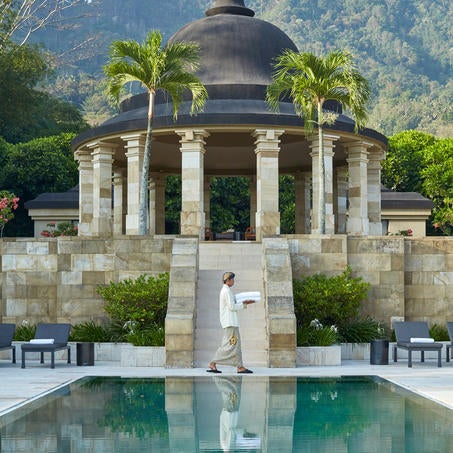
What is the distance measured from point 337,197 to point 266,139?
11.0 m

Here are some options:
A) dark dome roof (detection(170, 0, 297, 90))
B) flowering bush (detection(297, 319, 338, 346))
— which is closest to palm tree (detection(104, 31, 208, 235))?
dark dome roof (detection(170, 0, 297, 90))

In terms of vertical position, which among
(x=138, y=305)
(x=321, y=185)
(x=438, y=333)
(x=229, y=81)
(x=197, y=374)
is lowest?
(x=197, y=374)

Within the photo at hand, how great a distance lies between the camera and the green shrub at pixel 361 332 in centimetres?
→ 2411

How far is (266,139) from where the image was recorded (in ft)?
95.2

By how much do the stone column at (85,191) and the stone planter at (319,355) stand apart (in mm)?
A: 14256

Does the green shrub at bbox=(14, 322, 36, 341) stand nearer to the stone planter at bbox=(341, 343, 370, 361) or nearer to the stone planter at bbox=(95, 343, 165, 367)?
the stone planter at bbox=(95, 343, 165, 367)

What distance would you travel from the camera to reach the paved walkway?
16.1 meters

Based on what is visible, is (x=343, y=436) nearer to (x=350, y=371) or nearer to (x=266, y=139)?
(x=350, y=371)

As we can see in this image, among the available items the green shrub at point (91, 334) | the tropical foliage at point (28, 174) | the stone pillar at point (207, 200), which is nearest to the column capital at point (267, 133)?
the green shrub at point (91, 334)

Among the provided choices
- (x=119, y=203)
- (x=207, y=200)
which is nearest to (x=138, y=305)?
(x=119, y=203)

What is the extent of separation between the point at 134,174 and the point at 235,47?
22.1 feet

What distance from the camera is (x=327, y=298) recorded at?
23750 millimetres

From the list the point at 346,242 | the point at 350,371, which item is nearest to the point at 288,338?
the point at 350,371

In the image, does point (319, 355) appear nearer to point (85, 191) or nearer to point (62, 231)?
point (85, 191)
